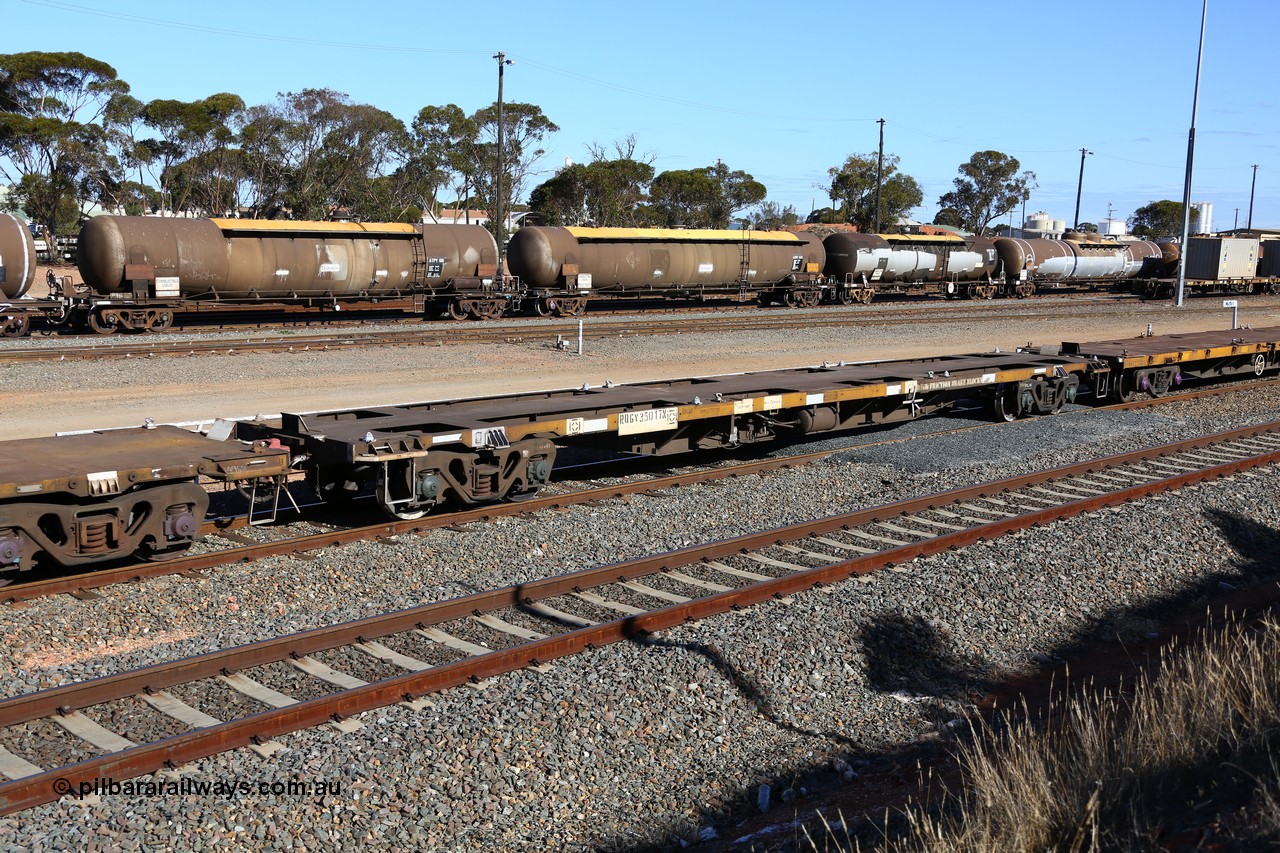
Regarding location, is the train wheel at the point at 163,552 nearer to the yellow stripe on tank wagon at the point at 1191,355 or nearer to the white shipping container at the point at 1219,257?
the yellow stripe on tank wagon at the point at 1191,355

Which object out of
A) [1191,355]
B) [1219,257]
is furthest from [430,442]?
[1219,257]

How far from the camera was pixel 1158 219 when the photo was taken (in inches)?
5330

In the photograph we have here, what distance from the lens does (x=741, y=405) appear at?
1308 cm

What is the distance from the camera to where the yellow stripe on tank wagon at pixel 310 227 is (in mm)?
28656

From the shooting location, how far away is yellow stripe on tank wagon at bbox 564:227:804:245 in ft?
117

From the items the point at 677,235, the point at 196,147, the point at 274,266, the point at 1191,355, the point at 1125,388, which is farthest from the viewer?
the point at 196,147

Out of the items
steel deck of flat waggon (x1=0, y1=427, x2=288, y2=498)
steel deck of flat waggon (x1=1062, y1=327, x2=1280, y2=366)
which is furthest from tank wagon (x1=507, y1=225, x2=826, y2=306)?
steel deck of flat waggon (x1=0, y1=427, x2=288, y2=498)

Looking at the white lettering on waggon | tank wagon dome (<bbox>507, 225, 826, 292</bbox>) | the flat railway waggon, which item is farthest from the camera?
tank wagon dome (<bbox>507, 225, 826, 292</bbox>)

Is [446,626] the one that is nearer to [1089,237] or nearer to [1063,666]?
[1063,666]

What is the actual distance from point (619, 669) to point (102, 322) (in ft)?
79.0

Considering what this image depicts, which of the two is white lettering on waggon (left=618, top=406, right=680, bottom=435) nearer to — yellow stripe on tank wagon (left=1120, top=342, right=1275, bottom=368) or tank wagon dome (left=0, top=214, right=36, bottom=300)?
yellow stripe on tank wagon (left=1120, top=342, right=1275, bottom=368)

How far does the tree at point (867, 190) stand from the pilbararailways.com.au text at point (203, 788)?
302 feet

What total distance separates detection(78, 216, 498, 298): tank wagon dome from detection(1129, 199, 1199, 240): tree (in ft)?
390

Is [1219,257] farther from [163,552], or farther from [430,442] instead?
[163,552]
